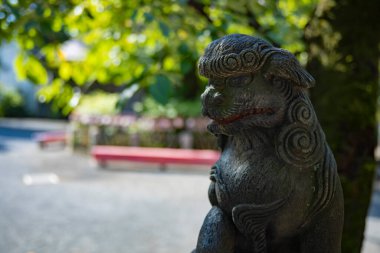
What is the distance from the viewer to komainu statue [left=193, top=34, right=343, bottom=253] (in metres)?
1.70

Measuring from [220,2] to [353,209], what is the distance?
1.85m

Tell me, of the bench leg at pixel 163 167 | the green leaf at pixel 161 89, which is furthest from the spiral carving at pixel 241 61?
the bench leg at pixel 163 167

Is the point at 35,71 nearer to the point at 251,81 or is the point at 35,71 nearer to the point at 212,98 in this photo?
the point at 212,98

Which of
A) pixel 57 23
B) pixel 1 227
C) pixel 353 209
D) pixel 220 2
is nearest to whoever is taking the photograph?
pixel 353 209

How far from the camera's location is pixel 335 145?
3094 millimetres

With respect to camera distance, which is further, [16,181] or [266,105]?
[16,181]

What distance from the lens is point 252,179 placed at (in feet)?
5.58

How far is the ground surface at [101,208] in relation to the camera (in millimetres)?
4957

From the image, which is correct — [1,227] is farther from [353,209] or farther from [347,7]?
[347,7]

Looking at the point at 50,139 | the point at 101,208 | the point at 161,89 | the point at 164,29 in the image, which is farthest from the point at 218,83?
the point at 50,139

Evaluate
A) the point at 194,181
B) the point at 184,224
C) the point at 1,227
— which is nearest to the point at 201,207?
the point at 184,224

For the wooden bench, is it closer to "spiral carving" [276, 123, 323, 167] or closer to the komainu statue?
the komainu statue

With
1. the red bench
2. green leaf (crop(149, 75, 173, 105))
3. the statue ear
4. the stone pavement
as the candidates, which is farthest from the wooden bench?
the statue ear

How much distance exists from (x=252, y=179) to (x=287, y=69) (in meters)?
0.46
